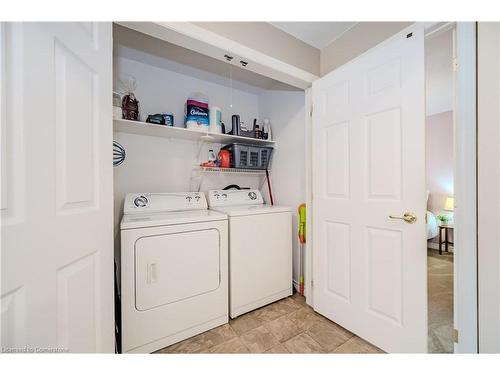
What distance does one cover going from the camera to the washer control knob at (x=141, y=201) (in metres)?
1.67

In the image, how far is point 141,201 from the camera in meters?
1.69

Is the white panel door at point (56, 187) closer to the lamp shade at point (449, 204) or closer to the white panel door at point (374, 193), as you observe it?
the white panel door at point (374, 193)

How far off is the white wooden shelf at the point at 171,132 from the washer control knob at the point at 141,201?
1.97 feet

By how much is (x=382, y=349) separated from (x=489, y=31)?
185cm

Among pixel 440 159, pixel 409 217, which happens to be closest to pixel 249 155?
pixel 409 217

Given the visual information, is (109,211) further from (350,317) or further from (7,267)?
(350,317)

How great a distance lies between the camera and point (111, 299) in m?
1.00

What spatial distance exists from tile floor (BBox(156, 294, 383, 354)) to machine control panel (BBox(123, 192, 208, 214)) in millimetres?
1032

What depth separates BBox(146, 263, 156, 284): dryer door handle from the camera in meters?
1.34

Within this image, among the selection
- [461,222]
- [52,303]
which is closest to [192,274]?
[52,303]

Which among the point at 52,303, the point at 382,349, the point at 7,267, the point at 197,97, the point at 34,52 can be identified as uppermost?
the point at 197,97

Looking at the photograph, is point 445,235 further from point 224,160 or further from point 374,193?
point 224,160

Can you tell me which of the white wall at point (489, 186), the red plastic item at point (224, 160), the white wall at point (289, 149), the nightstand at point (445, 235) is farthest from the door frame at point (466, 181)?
the nightstand at point (445, 235)

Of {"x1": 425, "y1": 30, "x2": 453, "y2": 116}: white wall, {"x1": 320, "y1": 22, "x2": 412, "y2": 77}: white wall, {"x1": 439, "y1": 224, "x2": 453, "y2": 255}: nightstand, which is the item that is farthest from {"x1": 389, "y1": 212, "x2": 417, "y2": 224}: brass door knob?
{"x1": 439, "y1": 224, "x2": 453, "y2": 255}: nightstand
